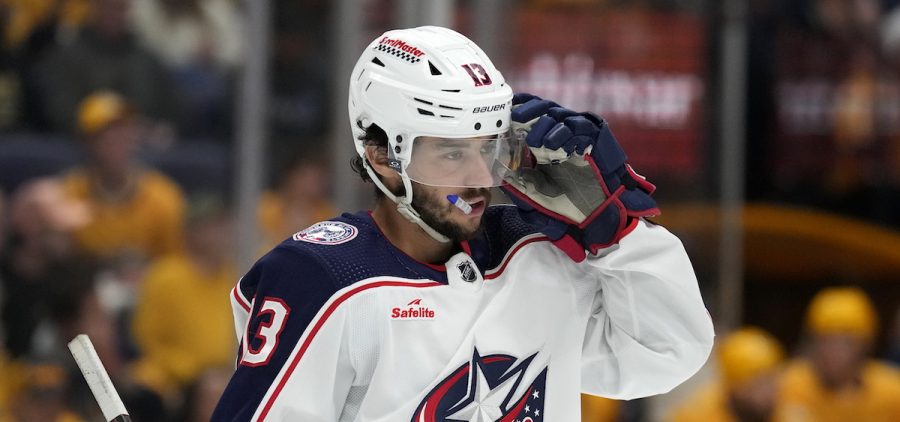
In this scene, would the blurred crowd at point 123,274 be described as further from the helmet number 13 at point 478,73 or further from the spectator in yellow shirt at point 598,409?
the helmet number 13 at point 478,73

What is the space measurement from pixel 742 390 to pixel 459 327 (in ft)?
10.8

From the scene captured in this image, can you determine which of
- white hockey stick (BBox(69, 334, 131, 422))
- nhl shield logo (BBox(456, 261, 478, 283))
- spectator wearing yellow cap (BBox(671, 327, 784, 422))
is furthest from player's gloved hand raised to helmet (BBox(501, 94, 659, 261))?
spectator wearing yellow cap (BBox(671, 327, 784, 422))

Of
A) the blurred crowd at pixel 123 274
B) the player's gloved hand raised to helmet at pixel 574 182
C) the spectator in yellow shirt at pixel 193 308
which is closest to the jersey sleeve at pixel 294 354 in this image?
the player's gloved hand raised to helmet at pixel 574 182

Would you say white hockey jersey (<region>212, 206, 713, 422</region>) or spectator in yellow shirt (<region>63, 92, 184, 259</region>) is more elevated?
white hockey jersey (<region>212, 206, 713, 422</region>)

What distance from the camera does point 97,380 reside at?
7.07 feet

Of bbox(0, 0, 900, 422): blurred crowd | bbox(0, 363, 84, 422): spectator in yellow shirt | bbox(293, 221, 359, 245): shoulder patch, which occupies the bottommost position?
bbox(0, 363, 84, 422): spectator in yellow shirt

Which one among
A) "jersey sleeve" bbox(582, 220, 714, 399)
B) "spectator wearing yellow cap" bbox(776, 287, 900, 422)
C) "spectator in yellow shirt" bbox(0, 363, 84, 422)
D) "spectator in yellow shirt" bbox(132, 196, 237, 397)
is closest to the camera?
"jersey sleeve" bbox(582, 220, 714, 399)

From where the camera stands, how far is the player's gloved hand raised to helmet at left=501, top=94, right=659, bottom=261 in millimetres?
2023

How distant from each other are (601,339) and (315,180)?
230 cm

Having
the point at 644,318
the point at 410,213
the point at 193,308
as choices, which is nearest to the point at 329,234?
the point at 410,213

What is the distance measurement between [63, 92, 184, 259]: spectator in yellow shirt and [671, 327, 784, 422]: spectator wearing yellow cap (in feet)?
6.59

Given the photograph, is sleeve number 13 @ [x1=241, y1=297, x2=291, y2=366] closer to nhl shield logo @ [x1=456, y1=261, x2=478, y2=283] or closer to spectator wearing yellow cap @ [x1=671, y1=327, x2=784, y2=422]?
nhl shield logo @ [x1=456, y1=261, x2=478, y2=283]

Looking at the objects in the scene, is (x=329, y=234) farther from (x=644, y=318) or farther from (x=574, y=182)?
(x=644, y=318)

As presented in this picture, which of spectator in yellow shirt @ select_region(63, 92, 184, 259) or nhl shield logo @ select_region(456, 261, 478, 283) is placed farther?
spectator in yellow shirt @ select_region(63, 92, 184, 259)
